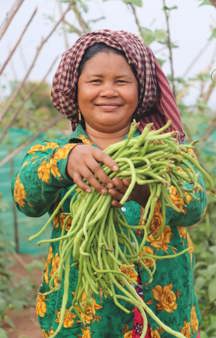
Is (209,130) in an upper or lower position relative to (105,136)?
lower

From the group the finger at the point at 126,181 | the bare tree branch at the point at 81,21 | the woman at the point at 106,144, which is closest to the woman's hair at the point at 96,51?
the woman at the point at 106,144

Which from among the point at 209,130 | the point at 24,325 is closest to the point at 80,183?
the point at 209,130

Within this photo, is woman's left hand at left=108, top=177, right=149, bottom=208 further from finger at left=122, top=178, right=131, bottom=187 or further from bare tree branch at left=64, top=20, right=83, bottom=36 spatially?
bare tree branch at left=64, top=20, right=83, bottom=36

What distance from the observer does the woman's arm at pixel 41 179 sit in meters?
1.51

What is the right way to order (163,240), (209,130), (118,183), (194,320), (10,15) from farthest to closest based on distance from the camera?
1. (209,130)
2. (10,15)
3. (194,320)
4. (163,240)
5. (118,183)

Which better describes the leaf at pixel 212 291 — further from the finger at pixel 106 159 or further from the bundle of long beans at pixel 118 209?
the finger at pixel 106 159

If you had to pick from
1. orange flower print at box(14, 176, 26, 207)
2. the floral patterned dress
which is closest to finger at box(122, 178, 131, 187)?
the floral patterned dress

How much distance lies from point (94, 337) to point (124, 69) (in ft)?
2.23

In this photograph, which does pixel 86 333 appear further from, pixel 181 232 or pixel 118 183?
pixel 118 183

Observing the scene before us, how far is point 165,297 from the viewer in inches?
69.5

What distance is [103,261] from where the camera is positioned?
1396 millimetres

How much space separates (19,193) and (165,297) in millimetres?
469

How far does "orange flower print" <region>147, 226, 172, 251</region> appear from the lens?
172cm

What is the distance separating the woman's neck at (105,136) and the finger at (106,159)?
0.38 metres
